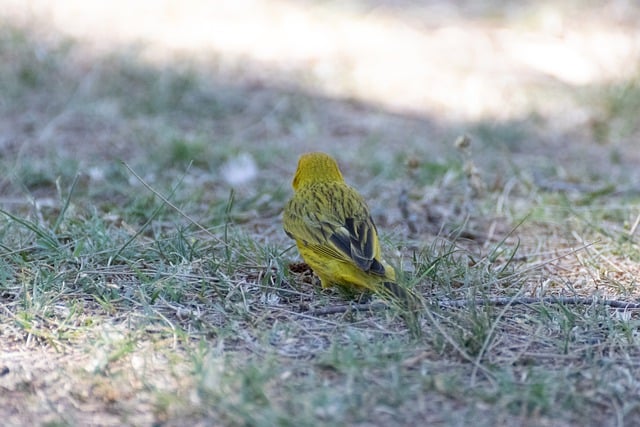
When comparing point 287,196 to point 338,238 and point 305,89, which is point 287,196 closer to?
point 338,238

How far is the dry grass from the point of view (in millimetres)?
3098

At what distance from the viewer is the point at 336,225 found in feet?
13.6

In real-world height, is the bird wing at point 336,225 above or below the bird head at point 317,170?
below

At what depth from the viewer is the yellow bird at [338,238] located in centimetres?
383

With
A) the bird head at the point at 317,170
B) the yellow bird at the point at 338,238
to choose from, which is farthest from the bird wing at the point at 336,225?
the bird head at the point at 317,170

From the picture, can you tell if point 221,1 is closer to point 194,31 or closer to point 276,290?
point 194,31

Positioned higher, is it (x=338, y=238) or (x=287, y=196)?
(x=338, y=238)

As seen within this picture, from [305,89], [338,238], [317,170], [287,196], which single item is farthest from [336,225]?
[305,89]

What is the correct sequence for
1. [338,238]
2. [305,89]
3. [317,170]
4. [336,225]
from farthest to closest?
[305,89]
[317,170]
[336,225]
[338,238]

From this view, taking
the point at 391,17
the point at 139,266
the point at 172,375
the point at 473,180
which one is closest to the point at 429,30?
the point at 391,17

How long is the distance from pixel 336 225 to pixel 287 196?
69.6 inches

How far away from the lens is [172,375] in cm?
312

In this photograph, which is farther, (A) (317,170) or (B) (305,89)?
(B) (305,89)

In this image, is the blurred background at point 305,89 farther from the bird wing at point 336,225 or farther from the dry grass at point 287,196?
the bird wing at point 336,225
